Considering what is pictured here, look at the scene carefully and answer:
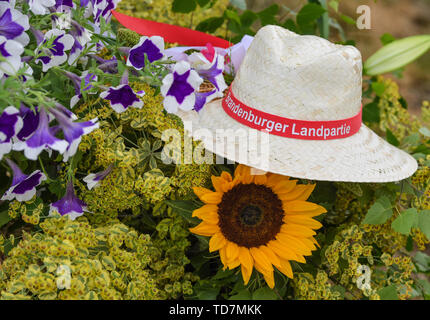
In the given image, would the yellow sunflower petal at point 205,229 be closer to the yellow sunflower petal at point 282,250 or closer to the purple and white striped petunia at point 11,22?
the yellow sunflower petal at point 282,250

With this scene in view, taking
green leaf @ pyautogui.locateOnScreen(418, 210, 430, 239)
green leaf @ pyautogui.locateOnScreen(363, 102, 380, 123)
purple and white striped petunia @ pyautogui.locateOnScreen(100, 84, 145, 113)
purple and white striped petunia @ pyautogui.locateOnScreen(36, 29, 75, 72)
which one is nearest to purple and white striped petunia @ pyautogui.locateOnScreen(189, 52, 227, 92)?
purple and white striped petunia @ pyautogui.locateOnScreen(100, 84, 145, 113)

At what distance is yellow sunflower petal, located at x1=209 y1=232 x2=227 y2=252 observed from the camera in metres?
0.79

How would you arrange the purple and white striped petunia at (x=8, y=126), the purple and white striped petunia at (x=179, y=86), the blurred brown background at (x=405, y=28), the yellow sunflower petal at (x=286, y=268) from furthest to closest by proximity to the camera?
the blurred brown background at (x=405, y=28)
the yellow sunflower petal at (x=286, y=268)
the purple and white striped petunia at (x=179, y=86)
the purple and white striped petunia at (x=8, y=126)

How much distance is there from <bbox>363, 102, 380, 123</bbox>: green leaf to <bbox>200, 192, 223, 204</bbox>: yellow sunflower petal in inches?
28.6

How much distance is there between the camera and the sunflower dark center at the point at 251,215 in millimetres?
817

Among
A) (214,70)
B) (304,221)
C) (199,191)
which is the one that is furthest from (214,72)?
(304,221)

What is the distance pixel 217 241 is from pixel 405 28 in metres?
2.43

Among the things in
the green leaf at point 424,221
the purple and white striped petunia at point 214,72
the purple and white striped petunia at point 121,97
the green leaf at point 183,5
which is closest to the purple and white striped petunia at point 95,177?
the purple and white striped petunia at point 121,97

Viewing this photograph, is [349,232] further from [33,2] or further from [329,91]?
[33,2]

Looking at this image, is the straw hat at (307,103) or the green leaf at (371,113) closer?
the straw hat at (307,103)

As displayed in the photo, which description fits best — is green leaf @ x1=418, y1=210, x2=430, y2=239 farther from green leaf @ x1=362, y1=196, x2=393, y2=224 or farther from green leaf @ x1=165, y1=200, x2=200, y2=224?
green leaf @ x1=165, y1=200, x2=200, y2=224

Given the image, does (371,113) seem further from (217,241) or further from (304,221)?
(217,241)

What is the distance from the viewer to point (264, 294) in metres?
0.84

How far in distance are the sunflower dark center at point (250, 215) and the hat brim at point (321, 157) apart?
0.09 metres
